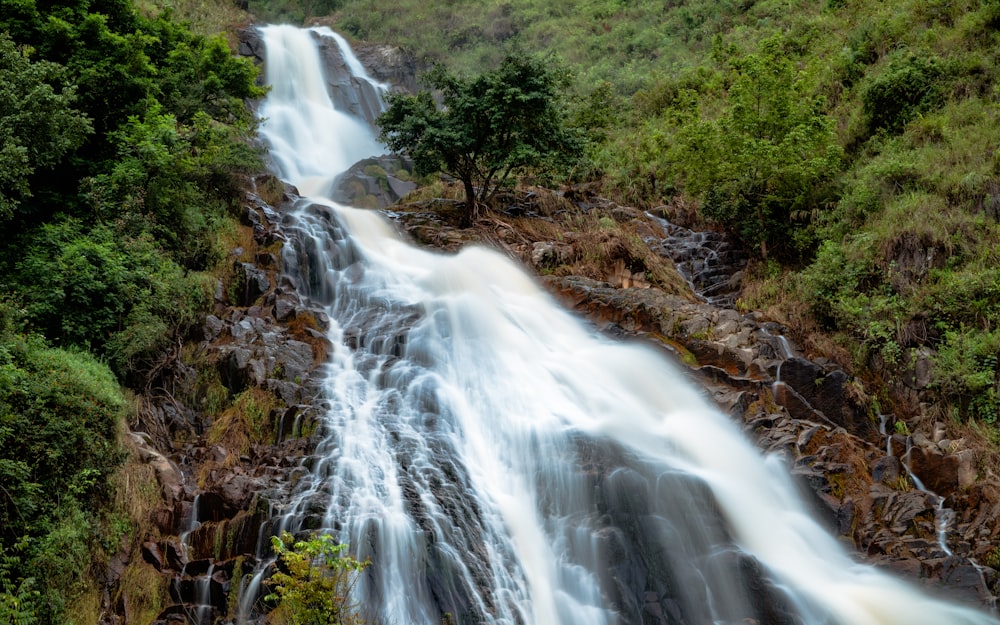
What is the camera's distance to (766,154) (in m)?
13.1

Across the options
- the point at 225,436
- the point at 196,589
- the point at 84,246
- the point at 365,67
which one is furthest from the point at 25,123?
the point at 365,67

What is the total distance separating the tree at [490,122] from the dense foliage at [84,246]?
13.9 feet

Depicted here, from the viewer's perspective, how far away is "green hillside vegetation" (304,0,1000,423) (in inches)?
388

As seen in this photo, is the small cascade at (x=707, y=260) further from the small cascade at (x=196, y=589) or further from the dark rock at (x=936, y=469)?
the small cascade at (x=196, y=589)

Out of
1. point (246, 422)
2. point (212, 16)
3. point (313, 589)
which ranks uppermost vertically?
point (212, 16)

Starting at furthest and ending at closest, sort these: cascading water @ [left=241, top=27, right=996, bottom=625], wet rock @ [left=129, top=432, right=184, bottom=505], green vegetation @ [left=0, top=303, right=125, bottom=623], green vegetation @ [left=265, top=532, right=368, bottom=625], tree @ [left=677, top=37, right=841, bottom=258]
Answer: tree @ [left=677, top=37, right=841, bottom=258] → wet rock @ [left=129, top=432, right=184, bottom=505] → cascading water @ [left=241, top=27, right=996, bottom=625] → green vegetation @ [left=0, top=303, right=125, bottom=623] → green vegetation @ [left=265, top=532, right=368, bottom=625]

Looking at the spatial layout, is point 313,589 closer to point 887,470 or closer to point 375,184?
point 887,470

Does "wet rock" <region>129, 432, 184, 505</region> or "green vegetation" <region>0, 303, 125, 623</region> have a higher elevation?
"green vegetation" <region>0, 303, 125, 623</region>

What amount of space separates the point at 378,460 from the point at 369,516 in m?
1.08

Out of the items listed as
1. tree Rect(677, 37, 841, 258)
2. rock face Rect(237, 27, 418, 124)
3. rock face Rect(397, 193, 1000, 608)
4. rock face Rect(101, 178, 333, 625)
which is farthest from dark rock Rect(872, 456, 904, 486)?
rock face Rect(237, 27, 418, 124)

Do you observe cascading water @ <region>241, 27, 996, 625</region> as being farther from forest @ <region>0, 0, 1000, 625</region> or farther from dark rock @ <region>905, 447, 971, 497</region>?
forest @ <region>0, 0, 1000, 625</region>

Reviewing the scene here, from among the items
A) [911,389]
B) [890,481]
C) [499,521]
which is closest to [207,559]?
[499,521]

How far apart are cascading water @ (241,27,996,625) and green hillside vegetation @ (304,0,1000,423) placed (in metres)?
3.02

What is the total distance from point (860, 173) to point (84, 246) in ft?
47.0
